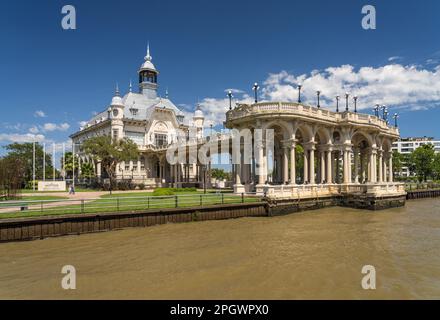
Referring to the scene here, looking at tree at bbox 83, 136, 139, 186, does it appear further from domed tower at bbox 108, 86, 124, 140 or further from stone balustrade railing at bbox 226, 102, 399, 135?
stone balustrade railing at bbox 226, 102, 399, 135

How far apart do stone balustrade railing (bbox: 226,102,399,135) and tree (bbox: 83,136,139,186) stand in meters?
19.5

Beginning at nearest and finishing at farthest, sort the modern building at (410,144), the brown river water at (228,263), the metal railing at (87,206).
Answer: the brown river water at (228,263) → the metal railing at (87,206) → the modern building at (410,144)

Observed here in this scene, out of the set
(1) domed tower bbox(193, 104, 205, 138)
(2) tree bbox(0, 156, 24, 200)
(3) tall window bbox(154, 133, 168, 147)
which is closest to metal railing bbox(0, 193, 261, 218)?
(2) tree bbox(0, 156, 24, 200)

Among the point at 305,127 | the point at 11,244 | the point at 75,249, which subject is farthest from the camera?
the point at 305,127

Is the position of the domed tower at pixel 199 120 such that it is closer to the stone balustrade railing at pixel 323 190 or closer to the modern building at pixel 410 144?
the stone balustrade railing at pixel 323 190

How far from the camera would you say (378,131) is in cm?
3588

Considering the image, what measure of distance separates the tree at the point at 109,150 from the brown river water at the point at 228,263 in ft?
90.4

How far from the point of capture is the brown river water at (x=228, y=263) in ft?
27.6

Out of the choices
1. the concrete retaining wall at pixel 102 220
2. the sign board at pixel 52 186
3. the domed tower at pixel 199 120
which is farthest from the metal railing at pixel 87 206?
the domed tower at pixel 199 120

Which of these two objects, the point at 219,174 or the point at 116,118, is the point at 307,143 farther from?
the point at 219,174

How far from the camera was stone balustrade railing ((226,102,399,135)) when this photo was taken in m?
27.5

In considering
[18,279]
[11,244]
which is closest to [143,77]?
[11,244]
